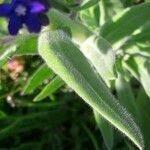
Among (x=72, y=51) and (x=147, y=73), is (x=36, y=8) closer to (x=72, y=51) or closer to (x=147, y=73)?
(x=72, y=51)

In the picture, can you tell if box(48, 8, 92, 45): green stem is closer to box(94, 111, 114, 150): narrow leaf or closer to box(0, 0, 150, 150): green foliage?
box(0, 0, 150, 150): green foliage

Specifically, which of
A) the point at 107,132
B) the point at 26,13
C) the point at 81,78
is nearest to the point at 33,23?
the point at 26,13

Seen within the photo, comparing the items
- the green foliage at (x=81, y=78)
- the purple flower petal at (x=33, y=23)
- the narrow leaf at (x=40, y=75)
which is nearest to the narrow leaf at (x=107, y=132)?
the green foliage at (x=81, y=78)

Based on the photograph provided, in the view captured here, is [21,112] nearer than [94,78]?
No

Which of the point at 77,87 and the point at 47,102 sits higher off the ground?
the point at 77,87

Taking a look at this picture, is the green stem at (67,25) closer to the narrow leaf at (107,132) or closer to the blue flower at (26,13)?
the blue flower at (26,13)

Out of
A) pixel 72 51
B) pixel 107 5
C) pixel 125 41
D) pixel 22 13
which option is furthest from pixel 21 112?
pixel 72 51

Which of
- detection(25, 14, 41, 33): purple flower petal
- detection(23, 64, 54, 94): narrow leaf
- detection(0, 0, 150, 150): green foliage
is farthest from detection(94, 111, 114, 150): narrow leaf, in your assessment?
detection(25, 14, 41, 33): purple flower petal

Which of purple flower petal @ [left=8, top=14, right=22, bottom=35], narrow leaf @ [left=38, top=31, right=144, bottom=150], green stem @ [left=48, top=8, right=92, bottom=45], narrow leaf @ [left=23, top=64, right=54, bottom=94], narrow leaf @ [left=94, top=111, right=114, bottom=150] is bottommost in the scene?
narrow leaf @ [left=94, top=111, right=114, bottom=150]
